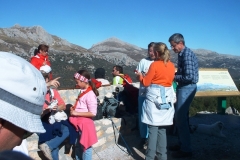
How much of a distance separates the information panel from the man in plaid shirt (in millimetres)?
2251

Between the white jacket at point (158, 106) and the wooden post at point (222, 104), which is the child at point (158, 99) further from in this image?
the wooden post at point (222, 104)

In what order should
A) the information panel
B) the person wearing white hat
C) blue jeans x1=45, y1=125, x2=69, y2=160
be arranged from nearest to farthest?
the person wearing white hat → blue jeans x1=45, y1=125, x2=69, y2=160 → the information panel

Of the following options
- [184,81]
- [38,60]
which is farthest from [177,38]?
[38,60]

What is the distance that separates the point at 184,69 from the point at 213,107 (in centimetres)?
604

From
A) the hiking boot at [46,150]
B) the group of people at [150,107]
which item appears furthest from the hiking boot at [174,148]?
the hiking boot at [46,150]

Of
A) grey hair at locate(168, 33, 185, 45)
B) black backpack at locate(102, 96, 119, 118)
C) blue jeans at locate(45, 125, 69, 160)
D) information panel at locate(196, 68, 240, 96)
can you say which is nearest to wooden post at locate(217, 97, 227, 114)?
information panel at locate(196, 68, 240, 96)

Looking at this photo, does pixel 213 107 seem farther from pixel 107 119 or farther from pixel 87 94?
pixel 87 94

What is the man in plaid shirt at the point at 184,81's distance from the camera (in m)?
4.88

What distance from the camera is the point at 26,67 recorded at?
1.24 m

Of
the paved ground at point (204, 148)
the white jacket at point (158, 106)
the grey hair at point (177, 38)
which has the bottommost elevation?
the paved ground at point (204, 148)

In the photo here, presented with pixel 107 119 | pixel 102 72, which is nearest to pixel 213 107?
pixel 102 72

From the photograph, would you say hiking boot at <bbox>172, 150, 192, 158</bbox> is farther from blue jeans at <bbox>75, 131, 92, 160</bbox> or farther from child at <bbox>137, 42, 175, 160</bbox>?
blue jeans at <bbox>75, 131, 92, 160</bbox>

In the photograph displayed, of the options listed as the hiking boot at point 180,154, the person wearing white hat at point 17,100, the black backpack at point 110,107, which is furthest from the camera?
the black backpack at point 110,107

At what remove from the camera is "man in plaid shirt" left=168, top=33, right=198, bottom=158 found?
488cm
